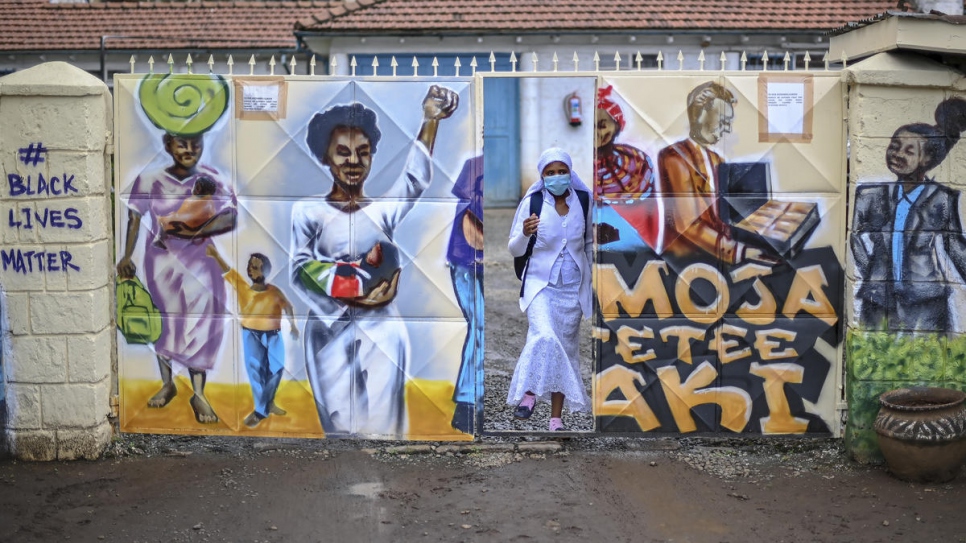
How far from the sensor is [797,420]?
252 inches

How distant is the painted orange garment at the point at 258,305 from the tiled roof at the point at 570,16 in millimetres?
9987

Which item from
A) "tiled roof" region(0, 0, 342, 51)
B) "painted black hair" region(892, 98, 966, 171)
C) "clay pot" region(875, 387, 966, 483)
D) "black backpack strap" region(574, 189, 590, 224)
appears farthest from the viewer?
"tiled roof" region(0, 0, 342, 51)

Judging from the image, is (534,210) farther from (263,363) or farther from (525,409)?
(263,363)

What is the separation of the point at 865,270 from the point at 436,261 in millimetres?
2471

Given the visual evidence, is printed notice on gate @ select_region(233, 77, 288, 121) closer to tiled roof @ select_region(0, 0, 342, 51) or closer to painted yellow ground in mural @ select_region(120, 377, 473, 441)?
painted yellow ground in mural @ select_region(120, 377, 473, 441)

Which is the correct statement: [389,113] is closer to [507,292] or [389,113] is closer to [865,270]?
[865,270]

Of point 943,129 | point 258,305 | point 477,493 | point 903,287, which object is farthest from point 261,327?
point 943,129

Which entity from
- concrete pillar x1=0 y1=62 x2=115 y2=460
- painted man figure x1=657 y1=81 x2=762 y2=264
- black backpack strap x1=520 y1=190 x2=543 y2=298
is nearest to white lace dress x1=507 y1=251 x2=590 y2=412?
black backpack strap x1=520 y1=190 x2=543 y2=298

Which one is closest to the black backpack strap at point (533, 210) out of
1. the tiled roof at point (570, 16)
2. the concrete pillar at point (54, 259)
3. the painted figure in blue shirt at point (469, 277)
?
the painted figure in blue shirt at point (469, 277)

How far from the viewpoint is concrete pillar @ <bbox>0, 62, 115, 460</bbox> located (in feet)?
20.1

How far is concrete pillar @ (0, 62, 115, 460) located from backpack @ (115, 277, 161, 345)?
146 millimetres

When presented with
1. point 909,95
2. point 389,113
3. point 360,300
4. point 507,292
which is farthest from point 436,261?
point 507,292

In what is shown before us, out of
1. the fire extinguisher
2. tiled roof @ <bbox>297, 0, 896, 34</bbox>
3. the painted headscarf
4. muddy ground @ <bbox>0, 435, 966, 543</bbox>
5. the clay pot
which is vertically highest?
tiled roof @ <bbox>297, 0, 896, 34</bbox>

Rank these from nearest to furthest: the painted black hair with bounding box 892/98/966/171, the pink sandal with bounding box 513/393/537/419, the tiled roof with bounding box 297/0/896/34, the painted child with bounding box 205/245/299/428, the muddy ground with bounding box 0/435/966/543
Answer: the muddy ground with bounding box 0/435/966/543 < the painted black hair with bounding box 892/98/966/171 < the painted child with bounding box 205/245/299/428 < the pink sandal with bounding box 513/393/537/419 < the tiled roof with bounding box 297/0/896/34
